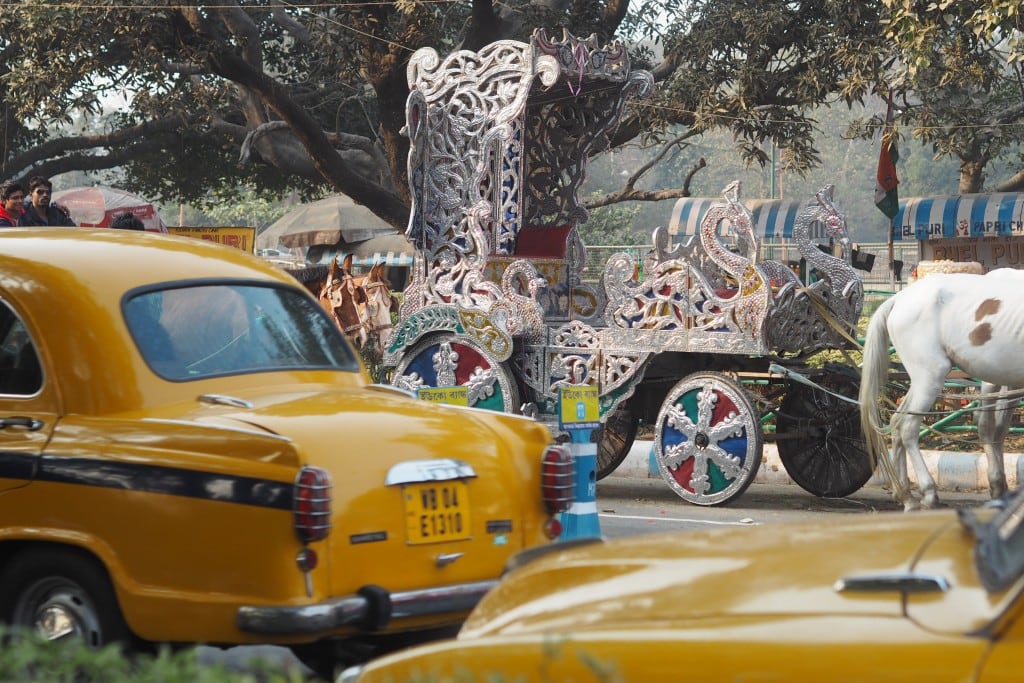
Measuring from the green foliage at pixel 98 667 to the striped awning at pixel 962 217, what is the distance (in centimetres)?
2450

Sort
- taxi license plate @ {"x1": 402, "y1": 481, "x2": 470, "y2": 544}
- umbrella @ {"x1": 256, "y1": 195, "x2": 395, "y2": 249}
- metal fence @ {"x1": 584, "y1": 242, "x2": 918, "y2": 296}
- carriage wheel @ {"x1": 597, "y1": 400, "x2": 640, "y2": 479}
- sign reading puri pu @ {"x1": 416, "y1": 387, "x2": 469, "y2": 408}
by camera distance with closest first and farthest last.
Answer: taxi license plate @ {"x1": 402, "y1": 481, "x2": 470, "y2": 544}
sign reading puri pu @ {"x1": 416, "y1": 387, "x2": 469, "y2": 408}
carriage wheel @ {"x1": 597, "y1": 400, "x2": 640, "y2": 479}
metal fence @ {"x1": 584, "y1": 242, "x2": 918, "y2": 296}
umbrella @ {"x1": 256, "y1": 195, "x2": 395, "y2": 249}

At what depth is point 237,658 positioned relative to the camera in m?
6.43

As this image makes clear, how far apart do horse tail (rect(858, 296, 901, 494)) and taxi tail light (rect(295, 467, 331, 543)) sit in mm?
6817

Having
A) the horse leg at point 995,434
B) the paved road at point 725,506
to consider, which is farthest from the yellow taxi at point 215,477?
the horse leg at point 995,434

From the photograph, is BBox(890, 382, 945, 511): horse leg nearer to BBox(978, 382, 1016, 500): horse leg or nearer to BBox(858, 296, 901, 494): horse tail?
BBox(858, 296, 901, 494): horse tail

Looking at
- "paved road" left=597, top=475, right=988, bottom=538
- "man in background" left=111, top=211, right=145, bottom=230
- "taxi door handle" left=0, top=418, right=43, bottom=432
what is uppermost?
"man in background" left=111, top=211, right=145, bottom=230

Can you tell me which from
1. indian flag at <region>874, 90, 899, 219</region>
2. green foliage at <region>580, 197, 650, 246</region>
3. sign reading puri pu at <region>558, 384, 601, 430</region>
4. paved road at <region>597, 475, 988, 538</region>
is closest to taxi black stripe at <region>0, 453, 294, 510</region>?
sign reading puri pu at <region>558, 384, 601, 430</region>

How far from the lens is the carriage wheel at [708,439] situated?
36.5 feet

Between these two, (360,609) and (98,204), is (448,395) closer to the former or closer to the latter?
(360,609)

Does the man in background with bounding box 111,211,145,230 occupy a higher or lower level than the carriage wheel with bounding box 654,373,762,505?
higher

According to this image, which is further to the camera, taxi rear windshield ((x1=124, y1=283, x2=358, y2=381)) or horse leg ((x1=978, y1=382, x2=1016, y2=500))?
horse leg ((x1=978, y1=382, x2=1016, y2=500))

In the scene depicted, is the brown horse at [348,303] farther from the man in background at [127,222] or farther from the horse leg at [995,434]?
the horse leg at [995,434]

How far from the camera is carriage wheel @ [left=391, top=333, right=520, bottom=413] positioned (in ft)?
39.5

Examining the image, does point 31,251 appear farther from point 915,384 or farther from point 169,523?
point 915,384
